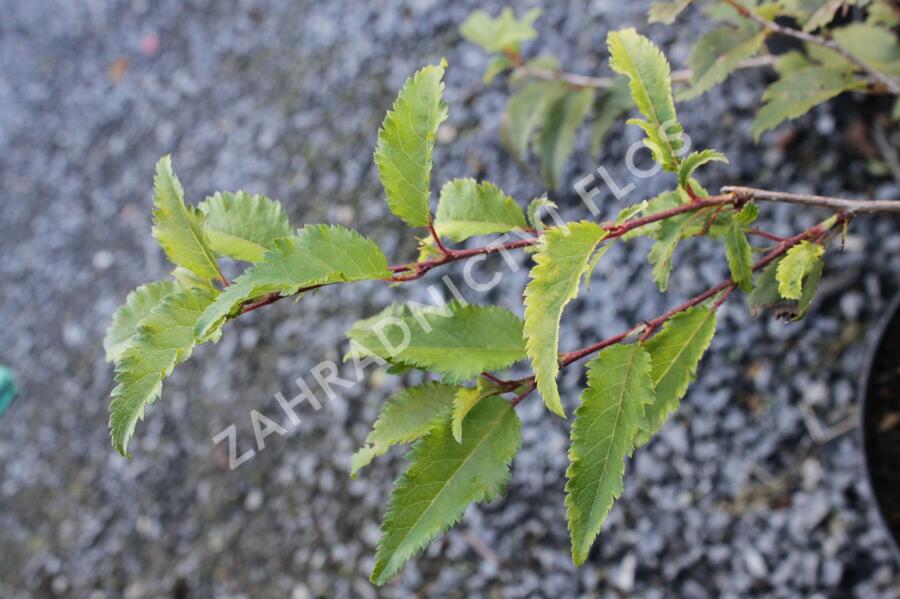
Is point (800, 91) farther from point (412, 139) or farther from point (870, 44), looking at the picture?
point (412, 139)

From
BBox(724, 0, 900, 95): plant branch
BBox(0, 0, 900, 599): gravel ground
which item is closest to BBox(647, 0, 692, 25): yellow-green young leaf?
BBox(724, 0, 900, 95): plant branch

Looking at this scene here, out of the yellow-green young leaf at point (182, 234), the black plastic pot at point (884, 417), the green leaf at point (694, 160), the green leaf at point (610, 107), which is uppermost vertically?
the yellow-green young leaf at point (182, 234)

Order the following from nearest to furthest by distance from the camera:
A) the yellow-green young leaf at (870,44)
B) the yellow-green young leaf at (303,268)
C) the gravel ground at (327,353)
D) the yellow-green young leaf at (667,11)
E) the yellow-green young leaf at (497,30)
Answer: the yellow-green young leaf at (303,268)
the yellow-green young leaf at (667,11)
the yellow-green young leaf at (870,44)
the yellow-green young leaf at (497,30)
the gravel ground at (327,353)

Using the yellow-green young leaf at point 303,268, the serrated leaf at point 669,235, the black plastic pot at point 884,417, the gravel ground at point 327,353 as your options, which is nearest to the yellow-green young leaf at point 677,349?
the serrated leaf at point 669,235

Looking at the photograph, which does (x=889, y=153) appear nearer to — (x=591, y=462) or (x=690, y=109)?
(x=690, y=109)

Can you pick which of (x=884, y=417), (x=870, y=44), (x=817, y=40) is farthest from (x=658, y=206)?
(x=884, y=417)

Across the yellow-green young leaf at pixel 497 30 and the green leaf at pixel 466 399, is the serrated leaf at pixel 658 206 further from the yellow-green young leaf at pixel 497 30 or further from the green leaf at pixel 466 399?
the yellow-green young leaf at pixel 497 30
